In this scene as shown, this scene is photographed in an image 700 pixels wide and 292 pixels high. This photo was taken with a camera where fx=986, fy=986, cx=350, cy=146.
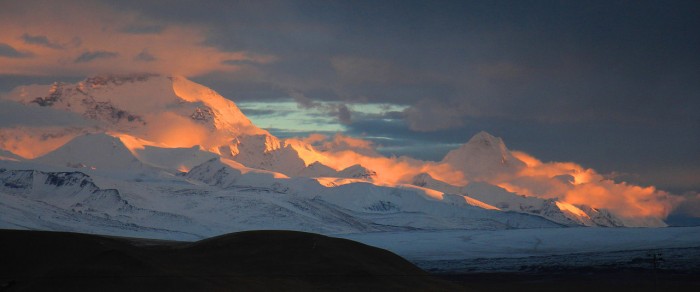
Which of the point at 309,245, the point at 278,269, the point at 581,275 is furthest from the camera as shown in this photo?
the point at 581,275

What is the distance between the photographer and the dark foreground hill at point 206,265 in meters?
75.0

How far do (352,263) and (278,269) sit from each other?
6824 millimetres

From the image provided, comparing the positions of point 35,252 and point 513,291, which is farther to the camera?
point 513,291

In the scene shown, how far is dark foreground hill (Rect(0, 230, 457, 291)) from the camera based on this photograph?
246 feet

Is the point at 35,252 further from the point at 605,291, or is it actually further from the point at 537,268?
the point at 537,268

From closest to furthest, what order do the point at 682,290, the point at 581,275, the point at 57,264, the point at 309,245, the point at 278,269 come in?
the point at 57,264 → the point at 278,269 → the point at 309,245 → the point at 682,290 → the point at 581,275

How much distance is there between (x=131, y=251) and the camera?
82188 mm

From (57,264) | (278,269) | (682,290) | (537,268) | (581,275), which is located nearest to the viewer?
(57,264)

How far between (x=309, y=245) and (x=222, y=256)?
28.1 feet

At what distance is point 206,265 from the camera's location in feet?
284

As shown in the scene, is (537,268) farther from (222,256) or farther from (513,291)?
(222,256)

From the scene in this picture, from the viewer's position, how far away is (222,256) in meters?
90.7

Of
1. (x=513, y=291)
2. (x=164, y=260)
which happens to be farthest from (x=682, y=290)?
(x=164, y=260)

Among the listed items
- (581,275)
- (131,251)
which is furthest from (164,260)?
(581,275)
